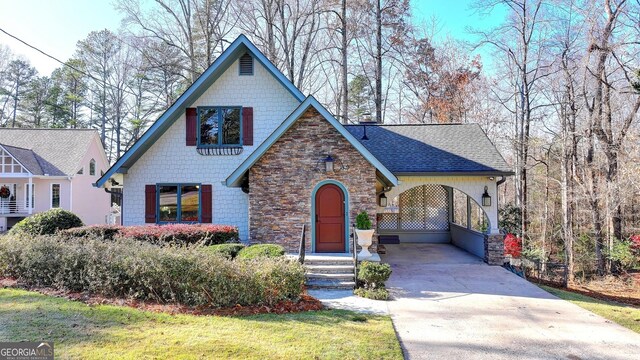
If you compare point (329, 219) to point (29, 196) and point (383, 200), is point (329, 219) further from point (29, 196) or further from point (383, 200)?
point (29, 196)

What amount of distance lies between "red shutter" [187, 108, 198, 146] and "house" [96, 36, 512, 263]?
0.11 ft

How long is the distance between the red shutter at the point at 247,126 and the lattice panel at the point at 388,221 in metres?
6.70

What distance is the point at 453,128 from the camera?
565 inches

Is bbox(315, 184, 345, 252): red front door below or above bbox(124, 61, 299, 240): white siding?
below

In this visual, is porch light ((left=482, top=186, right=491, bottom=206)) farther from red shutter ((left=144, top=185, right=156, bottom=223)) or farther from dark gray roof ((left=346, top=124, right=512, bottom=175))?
red shutter ((left=144, top=185, right=156, bottom=223))

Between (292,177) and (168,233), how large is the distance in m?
3.90

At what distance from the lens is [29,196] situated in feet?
68.7

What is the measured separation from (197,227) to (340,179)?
456 centimetres

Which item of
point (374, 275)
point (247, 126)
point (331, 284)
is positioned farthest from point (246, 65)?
point (374, 275)

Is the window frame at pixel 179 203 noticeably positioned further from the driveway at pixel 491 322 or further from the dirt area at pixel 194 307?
the driveway at pixel 491 322

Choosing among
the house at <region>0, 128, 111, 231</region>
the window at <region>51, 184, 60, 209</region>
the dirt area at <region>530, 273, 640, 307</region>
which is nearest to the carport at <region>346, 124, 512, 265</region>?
the dirt area at <region>530, 273, 640, 307</region>

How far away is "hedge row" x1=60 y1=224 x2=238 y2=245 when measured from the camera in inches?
400

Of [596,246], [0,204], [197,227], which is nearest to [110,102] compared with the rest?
[0,204]

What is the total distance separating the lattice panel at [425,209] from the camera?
1537 cm
